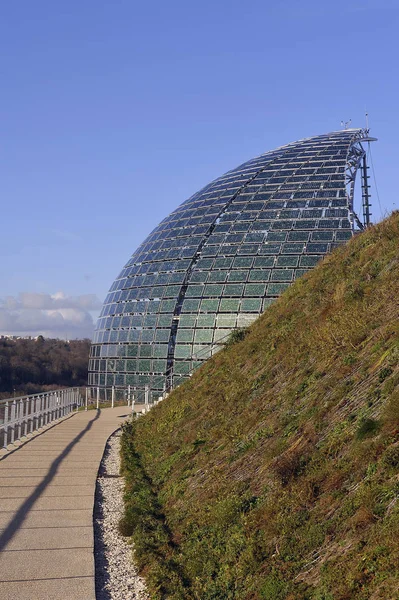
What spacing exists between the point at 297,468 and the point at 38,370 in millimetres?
101855

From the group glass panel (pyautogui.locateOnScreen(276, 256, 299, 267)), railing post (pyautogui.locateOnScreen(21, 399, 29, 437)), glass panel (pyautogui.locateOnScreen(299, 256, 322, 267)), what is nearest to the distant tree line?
glass panel (pyautogui.locateOnScreen(276, 256, 299, 267))

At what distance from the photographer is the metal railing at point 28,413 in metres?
23.1

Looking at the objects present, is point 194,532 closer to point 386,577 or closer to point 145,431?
point 386,577

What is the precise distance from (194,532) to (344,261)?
10.6m

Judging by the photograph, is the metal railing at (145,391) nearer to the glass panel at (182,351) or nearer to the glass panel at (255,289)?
the glass panel at (182,351)

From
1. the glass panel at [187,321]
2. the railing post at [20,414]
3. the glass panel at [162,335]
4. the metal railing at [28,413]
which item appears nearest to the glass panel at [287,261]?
the glass panel at [187,321]

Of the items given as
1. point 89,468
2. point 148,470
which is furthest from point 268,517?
point 89,468

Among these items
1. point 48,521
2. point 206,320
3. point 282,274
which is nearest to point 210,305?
point 206,320

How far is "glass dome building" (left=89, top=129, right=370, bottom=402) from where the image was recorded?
41.7 m

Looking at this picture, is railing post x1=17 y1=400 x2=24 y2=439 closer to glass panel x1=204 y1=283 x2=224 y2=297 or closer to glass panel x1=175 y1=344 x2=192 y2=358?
glass panel x1=175 y1=344 x2=192 y2=358

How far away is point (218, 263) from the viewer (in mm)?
43938

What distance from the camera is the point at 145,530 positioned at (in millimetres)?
12656

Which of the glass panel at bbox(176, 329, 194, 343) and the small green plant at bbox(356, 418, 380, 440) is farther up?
the glass panel at bbox(176, 329, 194, 343)

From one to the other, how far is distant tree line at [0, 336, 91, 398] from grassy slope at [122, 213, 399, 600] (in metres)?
83.0
